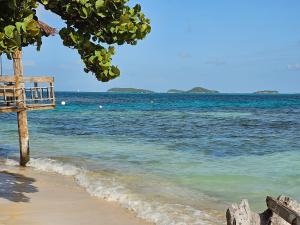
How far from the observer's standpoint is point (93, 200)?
37.3ft

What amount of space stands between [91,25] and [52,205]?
560 centimetres

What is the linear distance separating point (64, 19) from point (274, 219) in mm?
3804

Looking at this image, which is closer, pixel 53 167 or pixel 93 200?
pixel 93 200

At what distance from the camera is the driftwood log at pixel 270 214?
5.12m

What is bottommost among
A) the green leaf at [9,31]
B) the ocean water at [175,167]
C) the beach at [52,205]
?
the ocean water at [175,167]

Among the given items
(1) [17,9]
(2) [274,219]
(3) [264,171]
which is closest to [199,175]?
(3) [264,171]

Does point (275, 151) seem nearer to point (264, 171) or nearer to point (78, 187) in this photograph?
point (264, 171)

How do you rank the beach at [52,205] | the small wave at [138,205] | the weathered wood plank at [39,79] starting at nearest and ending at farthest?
the beach at [52,205], the small wave at [138,205], the weathered wood plank at [39,79]

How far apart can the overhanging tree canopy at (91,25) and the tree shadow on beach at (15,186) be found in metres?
5.67

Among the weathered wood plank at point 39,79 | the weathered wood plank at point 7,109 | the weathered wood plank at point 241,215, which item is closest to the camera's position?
the weathered wood plank at point 241,215

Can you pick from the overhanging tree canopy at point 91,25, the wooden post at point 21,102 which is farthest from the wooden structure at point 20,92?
the overhanging tree canopy at point 91,25

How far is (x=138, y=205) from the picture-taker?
10.9 m

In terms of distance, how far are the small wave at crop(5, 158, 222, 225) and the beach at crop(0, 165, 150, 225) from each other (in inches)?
10.2

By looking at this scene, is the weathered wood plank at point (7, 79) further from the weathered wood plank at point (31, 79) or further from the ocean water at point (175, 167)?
the ocean water at point (175, 167)
